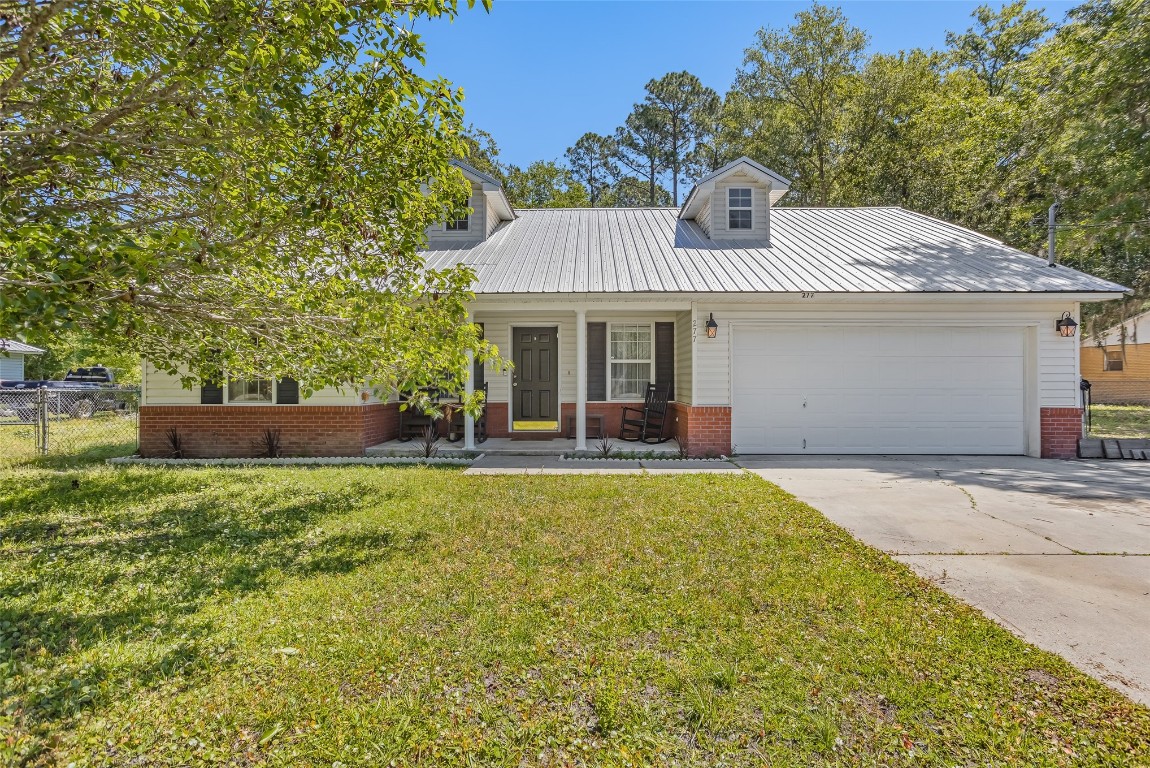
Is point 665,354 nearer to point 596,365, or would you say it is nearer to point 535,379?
point 596,365

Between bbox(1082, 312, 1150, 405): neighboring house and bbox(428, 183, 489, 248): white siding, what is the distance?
985 inches

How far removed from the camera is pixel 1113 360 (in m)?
23.5

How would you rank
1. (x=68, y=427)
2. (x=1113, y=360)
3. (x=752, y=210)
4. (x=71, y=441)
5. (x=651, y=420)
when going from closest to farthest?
(x=651, y=420) < (x=71, y=441) < (x=752, y=210) < (x=68, y=427) < (x=1113, y=360)

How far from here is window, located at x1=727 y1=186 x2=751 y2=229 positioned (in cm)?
1156

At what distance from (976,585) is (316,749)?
13.8ft

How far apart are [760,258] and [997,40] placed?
68.7 ft

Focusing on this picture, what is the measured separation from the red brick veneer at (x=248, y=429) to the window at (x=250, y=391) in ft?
0.75

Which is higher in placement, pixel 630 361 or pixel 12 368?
pixel 12 368

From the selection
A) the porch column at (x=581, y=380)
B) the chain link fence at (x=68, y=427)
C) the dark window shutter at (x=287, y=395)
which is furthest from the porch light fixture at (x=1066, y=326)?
the chain link fence at (x=68, y=427)

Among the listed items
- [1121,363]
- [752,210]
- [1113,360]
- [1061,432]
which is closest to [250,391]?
[752,210]

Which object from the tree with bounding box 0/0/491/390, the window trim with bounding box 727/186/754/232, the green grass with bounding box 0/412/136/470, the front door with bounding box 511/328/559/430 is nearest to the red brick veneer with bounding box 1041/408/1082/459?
the window trim with bounding box 727/186/754/232

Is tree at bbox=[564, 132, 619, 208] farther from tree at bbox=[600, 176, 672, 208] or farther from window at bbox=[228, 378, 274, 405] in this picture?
window at bbox=[228, 378, 274, 405]

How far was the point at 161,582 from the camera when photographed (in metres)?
3.77

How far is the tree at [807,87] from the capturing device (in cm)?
1978
